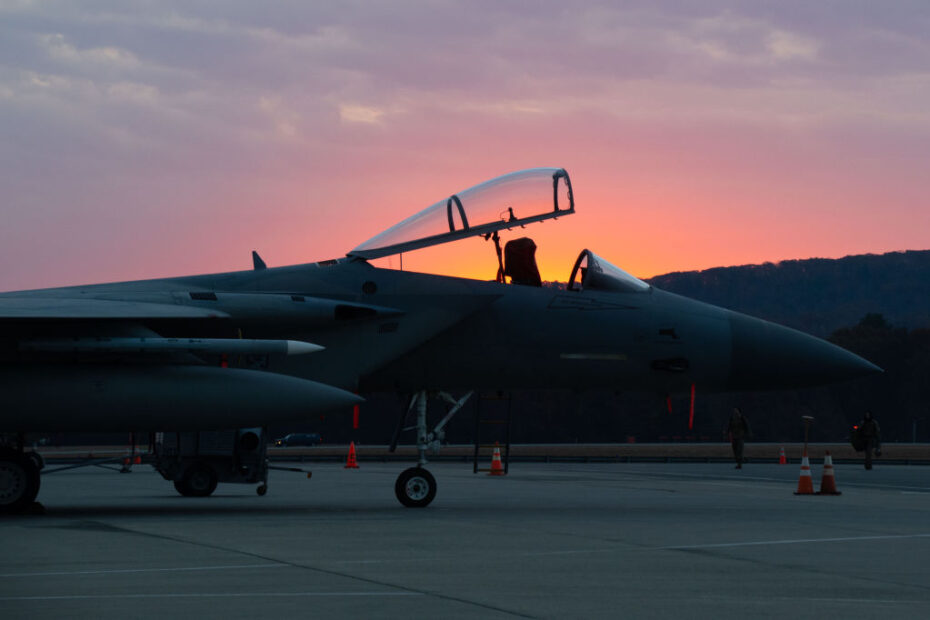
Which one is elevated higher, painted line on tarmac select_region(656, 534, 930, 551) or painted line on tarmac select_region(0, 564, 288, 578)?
painted line on tarmac select_region(656, 534, 930, 551)

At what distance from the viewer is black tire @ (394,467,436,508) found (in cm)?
1617

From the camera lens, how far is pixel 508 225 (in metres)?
16.1

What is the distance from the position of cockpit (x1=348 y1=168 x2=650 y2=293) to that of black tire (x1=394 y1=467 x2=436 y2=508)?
2.76m

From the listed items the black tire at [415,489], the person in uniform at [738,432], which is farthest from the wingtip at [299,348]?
the person in uniform at [738,432]

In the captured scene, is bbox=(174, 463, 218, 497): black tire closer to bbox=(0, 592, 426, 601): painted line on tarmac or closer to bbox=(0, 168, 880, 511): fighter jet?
bbox=(0, 168, 880, 511): fighter jet

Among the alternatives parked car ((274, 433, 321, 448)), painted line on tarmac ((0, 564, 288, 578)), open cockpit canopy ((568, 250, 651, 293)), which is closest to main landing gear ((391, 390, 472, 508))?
open cockpit canopy ((568, 250, 651, 293))

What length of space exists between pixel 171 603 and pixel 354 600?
1.12 meters

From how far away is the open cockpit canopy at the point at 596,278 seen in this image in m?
16.2

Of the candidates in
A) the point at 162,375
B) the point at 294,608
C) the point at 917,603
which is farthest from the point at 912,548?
the point at 162,375

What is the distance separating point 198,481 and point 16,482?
15.9ft

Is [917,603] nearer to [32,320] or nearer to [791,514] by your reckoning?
[791,514]

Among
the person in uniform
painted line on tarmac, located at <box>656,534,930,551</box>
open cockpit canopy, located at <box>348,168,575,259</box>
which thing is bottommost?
painted line on tarmac, located at <box>656,534,930,551</box>

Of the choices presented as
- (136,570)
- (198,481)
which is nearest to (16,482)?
(198,481)

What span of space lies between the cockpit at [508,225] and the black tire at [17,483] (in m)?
4.73
